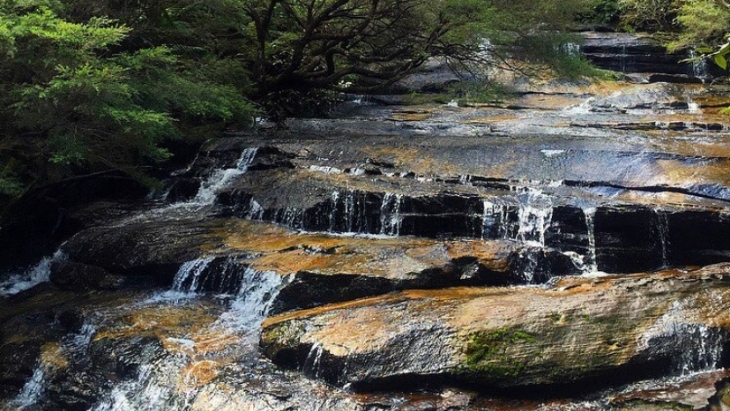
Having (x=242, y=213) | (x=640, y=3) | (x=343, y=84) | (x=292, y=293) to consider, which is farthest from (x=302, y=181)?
(x=640, y=3)

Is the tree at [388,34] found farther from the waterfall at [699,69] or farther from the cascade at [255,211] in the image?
the waterfall at [699,69]

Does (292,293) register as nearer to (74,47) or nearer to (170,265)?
(170,265)

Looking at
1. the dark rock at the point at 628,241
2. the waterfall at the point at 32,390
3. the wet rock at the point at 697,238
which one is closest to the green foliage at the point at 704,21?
the wet rock at the point at 697,238

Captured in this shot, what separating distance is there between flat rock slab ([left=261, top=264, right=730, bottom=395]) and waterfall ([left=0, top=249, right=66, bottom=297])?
4.45m

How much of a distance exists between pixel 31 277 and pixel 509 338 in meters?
7.29

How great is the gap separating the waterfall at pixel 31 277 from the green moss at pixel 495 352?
6455 mm

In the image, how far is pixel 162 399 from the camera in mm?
5902

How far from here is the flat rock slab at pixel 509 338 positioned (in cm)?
566

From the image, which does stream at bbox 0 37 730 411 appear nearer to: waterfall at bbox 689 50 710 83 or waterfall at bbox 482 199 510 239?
waterfall at bbox 482 199 510 239

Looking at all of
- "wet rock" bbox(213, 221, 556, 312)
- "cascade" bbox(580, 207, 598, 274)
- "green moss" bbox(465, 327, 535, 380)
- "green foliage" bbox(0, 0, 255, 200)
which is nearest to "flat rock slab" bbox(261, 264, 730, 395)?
"green moss" bbox(465, 327, 535, 380)

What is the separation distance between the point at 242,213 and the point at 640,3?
1625 centimetres

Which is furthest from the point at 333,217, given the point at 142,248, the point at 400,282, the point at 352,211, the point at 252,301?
the point at 142,248

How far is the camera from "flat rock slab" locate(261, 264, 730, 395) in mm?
5656

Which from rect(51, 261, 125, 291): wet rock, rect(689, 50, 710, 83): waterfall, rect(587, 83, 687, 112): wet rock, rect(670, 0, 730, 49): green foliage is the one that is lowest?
rect(51, 261, 125, 291): wet rock
